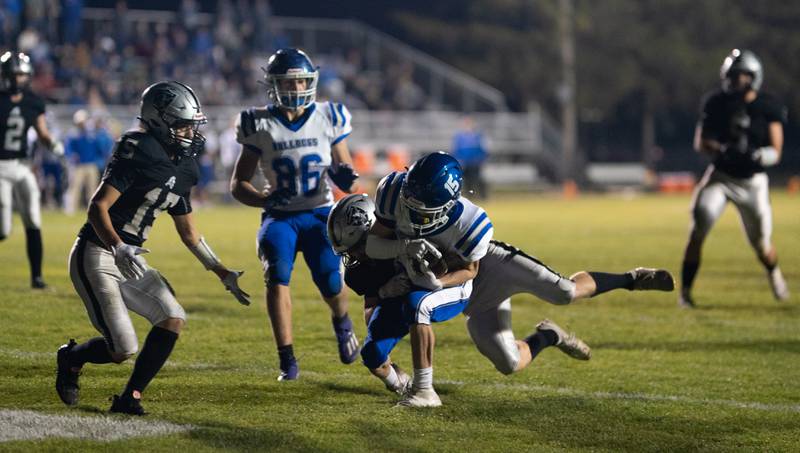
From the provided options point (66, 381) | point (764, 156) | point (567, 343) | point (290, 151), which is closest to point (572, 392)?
point (567, 343)

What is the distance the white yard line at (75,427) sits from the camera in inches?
179

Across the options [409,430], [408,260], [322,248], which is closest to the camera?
[409,430]

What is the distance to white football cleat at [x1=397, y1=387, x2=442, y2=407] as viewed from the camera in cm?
528

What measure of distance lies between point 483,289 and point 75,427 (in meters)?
2.03

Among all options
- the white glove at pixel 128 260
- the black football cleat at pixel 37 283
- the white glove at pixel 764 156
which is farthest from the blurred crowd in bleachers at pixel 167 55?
the white glove at pixel 128 260

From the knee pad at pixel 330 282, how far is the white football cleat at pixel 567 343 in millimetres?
1105

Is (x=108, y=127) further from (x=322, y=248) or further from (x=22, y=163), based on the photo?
(x=322, y=248)

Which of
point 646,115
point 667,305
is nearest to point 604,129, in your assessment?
point 646,115

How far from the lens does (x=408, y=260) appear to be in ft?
17.2

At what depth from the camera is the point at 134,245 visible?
17.0ft

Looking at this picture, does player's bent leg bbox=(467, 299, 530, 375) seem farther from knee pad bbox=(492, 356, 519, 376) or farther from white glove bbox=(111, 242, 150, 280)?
white glove bbox=(111, 242, 150, 280)

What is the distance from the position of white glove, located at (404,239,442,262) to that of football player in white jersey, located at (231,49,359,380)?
1202mm

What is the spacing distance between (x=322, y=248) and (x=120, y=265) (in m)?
1.66

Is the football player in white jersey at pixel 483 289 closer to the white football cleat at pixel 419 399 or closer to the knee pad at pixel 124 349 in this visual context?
the white football cleat at pixel 419 399
